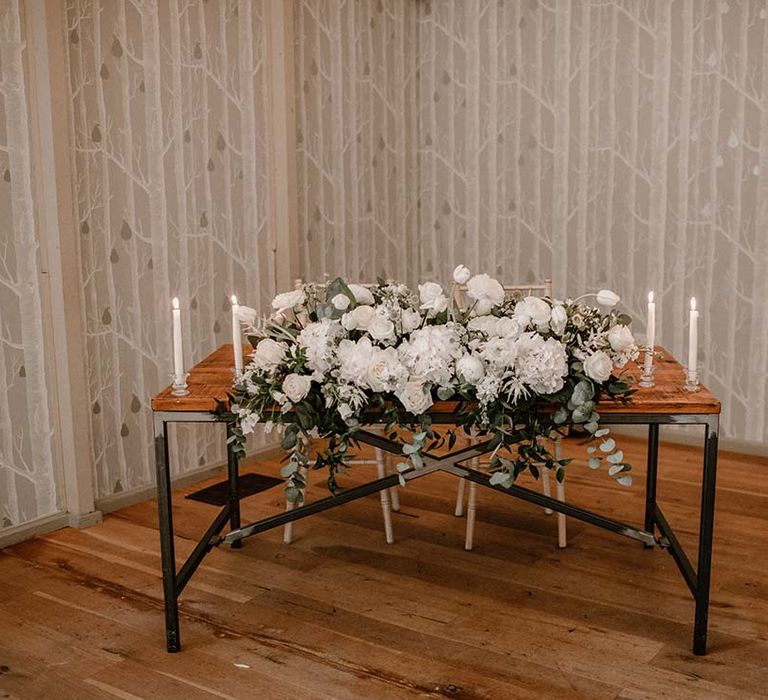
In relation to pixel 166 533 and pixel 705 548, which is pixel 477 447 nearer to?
pixel 705 548

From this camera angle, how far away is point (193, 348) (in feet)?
13.0

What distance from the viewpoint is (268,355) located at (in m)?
2.32

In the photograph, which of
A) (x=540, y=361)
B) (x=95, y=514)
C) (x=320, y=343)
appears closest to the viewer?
(x=540, y=361)

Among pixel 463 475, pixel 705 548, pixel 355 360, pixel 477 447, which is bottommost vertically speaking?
pixel 705 548

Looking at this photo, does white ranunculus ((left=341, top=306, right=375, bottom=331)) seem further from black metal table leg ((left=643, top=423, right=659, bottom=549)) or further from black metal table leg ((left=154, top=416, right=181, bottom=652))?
black metal table leg ((left=643, top=423, right=659, bottom=549))

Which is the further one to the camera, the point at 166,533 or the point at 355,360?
the point at 166,533

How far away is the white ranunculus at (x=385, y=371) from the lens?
2.24 metres

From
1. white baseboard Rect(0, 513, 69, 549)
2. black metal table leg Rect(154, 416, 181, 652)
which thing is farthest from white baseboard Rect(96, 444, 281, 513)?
black metal table leg Rect(154, 416, 181, 652)

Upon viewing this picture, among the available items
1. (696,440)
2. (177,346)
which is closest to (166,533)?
(177,346)

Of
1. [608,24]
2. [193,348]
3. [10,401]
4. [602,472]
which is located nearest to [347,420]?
[10,401]

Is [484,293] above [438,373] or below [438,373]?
above

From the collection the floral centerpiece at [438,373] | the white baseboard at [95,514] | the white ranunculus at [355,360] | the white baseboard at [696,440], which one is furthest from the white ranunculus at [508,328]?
the white baseboard at [696,440]

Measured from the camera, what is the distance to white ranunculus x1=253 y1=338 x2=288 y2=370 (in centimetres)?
232

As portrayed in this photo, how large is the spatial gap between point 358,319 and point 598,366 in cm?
63
